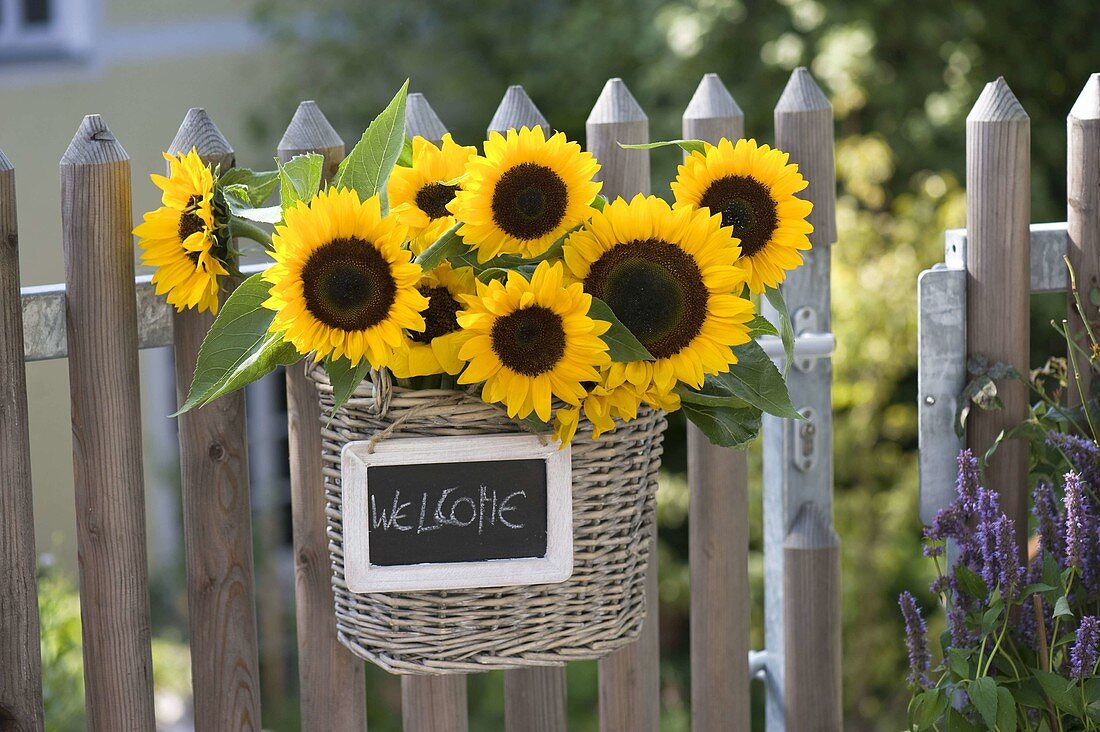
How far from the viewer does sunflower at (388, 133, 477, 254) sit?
131 centimetres

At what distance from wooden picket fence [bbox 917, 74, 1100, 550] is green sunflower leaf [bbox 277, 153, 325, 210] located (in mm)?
918

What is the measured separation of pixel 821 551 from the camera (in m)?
1.94

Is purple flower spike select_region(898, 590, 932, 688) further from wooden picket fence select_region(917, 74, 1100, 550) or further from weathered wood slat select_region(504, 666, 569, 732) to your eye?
weathered wood slat select_region(504, 666, 569, 732)

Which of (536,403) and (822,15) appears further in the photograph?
(822,15)

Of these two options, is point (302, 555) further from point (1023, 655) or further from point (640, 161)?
point (1023, 655)

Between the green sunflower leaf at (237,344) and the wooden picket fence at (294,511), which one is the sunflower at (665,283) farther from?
the wooden picket fence at (294,511)

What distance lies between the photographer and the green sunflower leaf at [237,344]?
1295 millimetres

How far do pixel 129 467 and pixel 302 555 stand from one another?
279mm

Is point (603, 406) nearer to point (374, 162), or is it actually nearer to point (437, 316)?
point (437, 316)

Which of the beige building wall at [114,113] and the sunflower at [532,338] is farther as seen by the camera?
the beige building wall at [114,113]

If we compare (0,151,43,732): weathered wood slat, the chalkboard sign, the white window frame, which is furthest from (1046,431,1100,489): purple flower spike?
the white window frame

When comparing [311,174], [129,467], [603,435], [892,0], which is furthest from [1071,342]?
[892,0]

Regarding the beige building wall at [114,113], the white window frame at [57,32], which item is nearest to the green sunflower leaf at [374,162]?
the beige building wall at [114,113]

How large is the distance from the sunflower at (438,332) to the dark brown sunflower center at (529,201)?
8 cm
